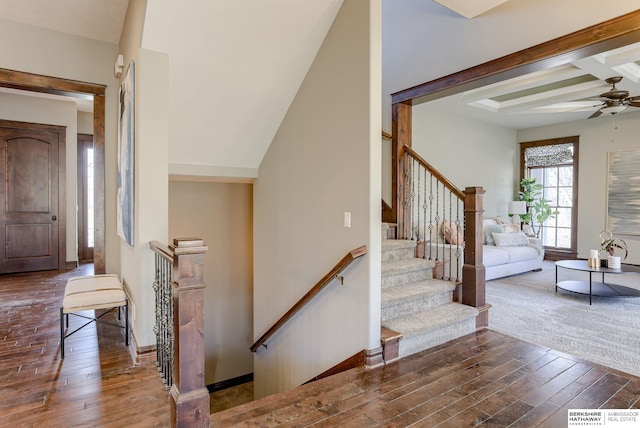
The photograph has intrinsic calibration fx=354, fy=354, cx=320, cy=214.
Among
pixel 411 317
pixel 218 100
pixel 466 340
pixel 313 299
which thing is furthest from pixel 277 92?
pixel 466 340

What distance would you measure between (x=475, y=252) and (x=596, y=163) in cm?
607

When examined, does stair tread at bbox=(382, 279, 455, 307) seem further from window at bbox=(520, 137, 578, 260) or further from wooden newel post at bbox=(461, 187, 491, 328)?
window at bbox=(520, 137, 578, 260)

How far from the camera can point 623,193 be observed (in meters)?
7.16

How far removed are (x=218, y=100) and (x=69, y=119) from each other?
13.8ft

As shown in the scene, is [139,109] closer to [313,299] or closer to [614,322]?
[313,299]

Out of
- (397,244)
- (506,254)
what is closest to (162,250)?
(397,244)

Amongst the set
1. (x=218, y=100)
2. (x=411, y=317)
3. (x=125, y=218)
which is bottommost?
(x=411, y=317)

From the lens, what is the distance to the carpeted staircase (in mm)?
3045

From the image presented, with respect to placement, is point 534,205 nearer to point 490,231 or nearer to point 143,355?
point 490,231

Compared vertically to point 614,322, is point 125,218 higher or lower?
higher

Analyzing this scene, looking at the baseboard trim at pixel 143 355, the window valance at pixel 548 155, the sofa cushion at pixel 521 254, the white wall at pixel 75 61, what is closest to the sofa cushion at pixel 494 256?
the sofa cushion at pixel 521 254

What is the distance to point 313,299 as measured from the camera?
3406 millimetres

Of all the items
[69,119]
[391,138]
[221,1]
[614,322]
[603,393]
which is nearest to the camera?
[603,393]

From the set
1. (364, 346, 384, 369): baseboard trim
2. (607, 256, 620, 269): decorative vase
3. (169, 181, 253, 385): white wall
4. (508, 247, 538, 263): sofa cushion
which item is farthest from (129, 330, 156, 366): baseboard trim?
(508, 247, 538, 263): sofa cushion
